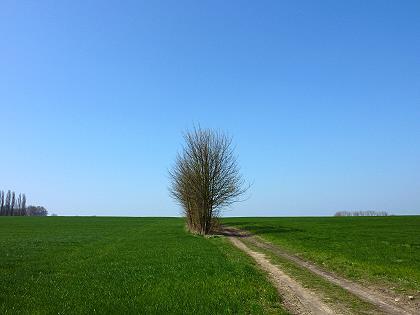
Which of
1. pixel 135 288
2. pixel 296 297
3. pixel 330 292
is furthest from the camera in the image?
pixel 330 292

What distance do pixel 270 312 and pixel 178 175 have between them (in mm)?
50788

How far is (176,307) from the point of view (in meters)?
11.9

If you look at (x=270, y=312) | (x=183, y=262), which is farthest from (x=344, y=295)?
(x=183, y=262)

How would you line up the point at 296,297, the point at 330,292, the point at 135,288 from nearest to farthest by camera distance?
the point at 296,297 → the point at 135,288 → the point at 330,292

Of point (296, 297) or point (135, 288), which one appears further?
point (135, 288)

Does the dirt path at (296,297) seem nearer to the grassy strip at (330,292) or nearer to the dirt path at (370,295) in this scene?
the grassy strip at (330,292)

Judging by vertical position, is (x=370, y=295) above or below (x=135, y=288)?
below

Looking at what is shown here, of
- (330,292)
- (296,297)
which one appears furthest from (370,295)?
(296,297)

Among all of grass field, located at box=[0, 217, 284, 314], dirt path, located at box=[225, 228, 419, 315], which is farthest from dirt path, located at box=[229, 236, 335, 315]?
dirt path, located at box=[225, 228, 419, 315]

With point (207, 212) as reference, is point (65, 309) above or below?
below

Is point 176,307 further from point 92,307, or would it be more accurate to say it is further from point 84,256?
point 84,256

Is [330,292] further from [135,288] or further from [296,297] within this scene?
[135,288]

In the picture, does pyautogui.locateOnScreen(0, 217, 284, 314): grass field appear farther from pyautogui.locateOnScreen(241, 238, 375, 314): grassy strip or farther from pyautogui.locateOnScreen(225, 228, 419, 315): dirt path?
pyautogui.locateOnScreen(225, 228, 419, 315): dirt path

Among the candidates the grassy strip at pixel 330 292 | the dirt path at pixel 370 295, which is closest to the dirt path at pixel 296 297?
the grassy strip at pixel 330 292
